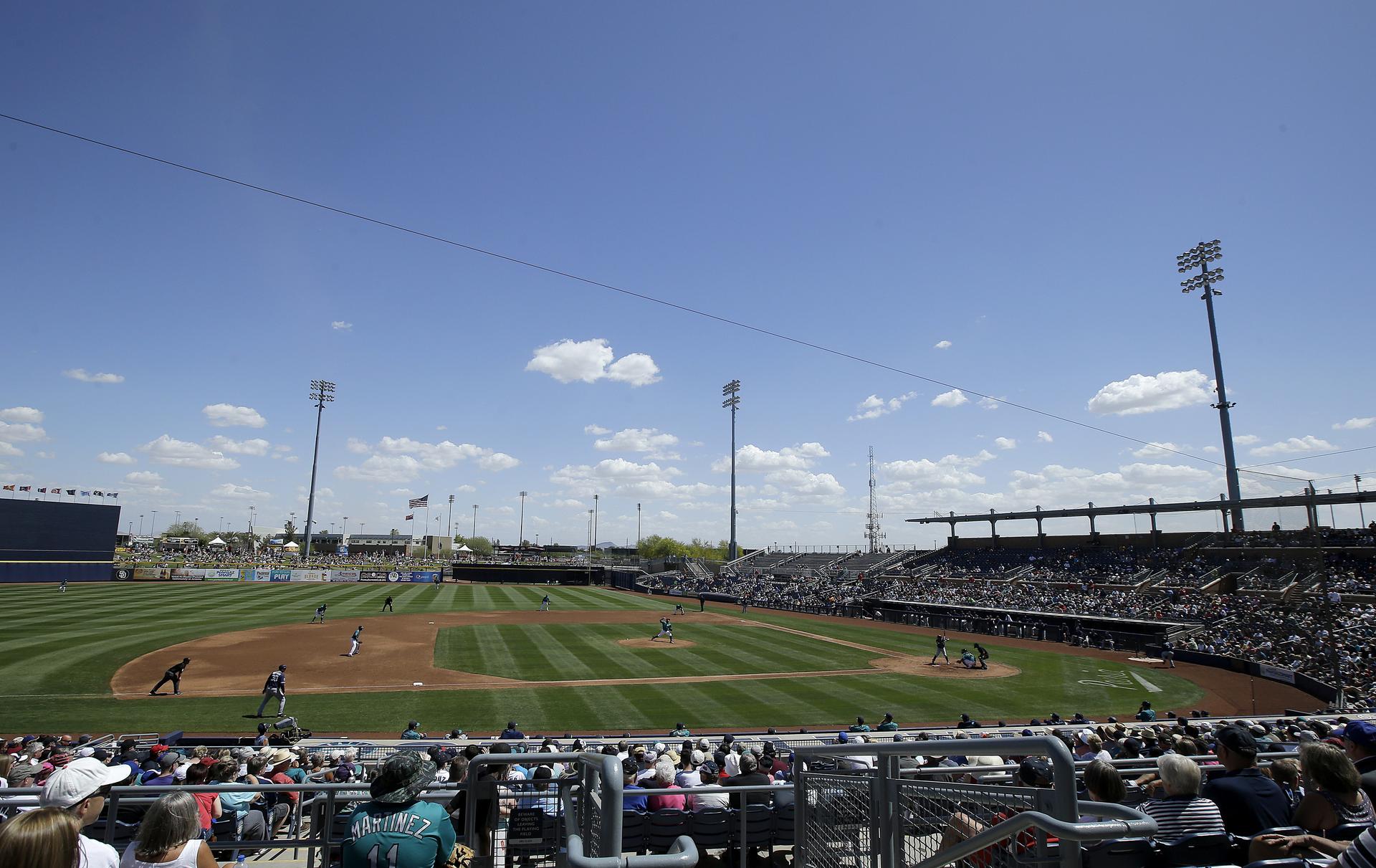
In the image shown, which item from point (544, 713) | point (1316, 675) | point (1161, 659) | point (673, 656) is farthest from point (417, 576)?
point (1316, 675)

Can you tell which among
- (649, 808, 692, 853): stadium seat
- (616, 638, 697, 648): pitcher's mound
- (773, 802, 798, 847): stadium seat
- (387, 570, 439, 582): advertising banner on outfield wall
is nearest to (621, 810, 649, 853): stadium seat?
(649, 808, 692, 853): stadium seat

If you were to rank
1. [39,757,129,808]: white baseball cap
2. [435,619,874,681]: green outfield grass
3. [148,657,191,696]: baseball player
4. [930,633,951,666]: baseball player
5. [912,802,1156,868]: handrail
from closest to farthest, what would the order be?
[912,802,1156,868]: handrail < [39,757,129,808]: white baseball cap < [148,657,191,696]: baseball player < [435,619,874,681]: green outfield grass < [930,633,951,666]: baseball player

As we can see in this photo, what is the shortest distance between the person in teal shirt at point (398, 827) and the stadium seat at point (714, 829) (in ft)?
17.5

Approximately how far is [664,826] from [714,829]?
64 centimetres

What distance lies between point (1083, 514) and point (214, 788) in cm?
5655

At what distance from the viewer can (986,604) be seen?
44.0 metres

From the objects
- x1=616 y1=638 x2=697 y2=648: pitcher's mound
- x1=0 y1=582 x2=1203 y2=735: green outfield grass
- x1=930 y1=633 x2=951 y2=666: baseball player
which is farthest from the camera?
x1=616 y1=638 x2=697 y2=648: pitcher's mound

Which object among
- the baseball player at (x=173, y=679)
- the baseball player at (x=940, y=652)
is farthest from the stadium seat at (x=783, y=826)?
the baseball player at (x=940, y=652)

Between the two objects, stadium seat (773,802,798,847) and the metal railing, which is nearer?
the metal railing

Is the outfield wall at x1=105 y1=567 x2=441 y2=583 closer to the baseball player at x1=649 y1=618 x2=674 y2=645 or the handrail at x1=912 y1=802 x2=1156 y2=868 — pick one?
the baseball player at x1=649 y1=618 x2=674 y2=645

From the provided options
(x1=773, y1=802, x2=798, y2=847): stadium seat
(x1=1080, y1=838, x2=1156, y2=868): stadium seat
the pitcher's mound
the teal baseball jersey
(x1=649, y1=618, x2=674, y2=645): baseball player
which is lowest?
the pitcher's mound

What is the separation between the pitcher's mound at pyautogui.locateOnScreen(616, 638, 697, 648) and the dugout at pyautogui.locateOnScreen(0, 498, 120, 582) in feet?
187

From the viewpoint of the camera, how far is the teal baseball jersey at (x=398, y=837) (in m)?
3.12

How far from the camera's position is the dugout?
59.6 meters
